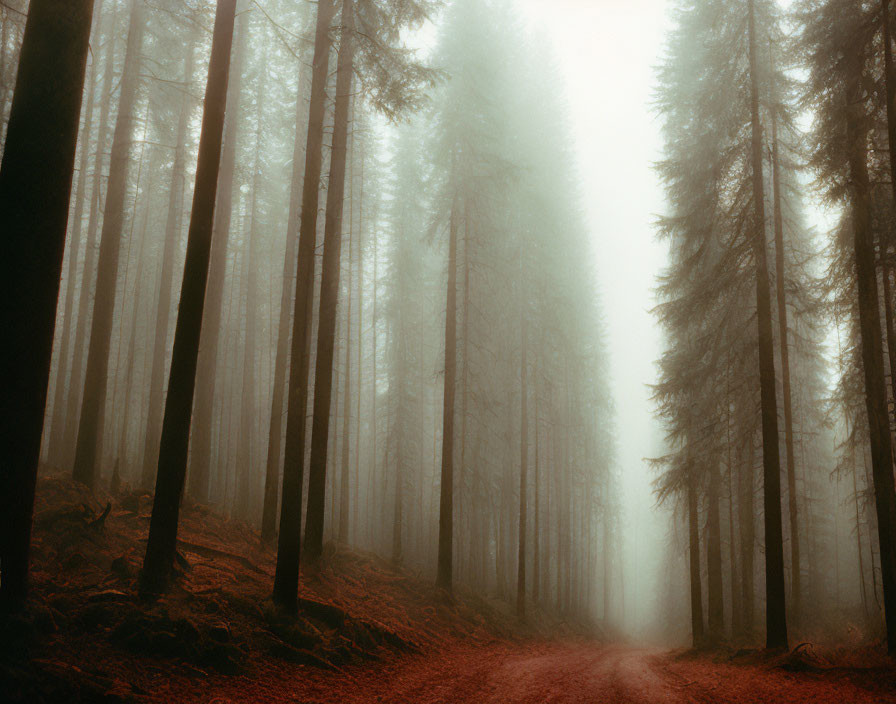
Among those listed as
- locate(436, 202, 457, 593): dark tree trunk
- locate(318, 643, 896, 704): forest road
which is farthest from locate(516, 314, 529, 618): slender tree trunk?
locate(318, 643, 896, 704): forest road

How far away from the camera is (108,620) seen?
545cm

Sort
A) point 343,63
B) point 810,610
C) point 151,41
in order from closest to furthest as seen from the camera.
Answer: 1. point 343,63
2. point 151,41
3. point 810,610

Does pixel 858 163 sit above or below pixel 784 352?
above

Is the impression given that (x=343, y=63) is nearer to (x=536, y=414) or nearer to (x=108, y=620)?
(x=108, y=620)

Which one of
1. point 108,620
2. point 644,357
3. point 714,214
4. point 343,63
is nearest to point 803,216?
point 714,214

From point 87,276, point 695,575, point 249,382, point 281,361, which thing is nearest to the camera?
point 281,361

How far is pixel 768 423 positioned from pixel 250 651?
429 inches

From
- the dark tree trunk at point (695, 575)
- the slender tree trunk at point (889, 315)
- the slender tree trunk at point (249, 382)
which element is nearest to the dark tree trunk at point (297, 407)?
the slender tree trunk at point (249, 382)

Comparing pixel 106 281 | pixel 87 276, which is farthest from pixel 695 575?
pixel 87 276

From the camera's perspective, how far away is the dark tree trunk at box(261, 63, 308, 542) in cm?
1202

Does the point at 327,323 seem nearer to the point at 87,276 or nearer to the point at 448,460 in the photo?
the point at 448,460

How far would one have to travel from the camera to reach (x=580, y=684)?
764cm

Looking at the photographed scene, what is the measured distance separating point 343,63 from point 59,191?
26.0ft

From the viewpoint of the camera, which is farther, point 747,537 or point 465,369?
point 465,369
